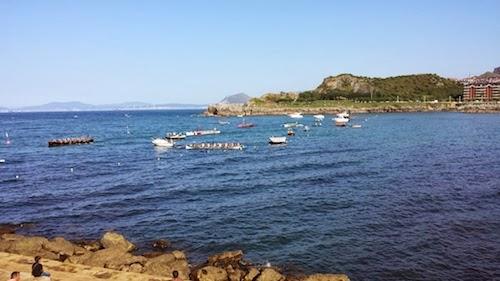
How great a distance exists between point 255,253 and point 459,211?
1743 cm

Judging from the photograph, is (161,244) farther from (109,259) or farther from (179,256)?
(109,259)

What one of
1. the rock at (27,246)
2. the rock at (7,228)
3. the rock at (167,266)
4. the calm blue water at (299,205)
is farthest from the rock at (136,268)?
the rock at (7,228)

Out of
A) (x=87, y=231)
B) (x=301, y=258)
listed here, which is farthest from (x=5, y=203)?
(x=301, y=258)

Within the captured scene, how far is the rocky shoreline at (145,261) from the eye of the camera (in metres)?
22.3

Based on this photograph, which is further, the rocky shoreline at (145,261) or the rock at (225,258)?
the rock at (225,258)

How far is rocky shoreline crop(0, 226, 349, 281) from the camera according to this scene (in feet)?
73.2

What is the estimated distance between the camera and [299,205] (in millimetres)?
38500

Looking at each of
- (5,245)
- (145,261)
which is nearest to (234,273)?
(145,261)

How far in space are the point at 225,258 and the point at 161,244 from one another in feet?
18.5

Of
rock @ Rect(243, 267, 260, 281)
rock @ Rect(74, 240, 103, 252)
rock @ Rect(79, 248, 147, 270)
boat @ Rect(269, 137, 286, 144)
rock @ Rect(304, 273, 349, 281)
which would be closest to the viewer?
rock @ Rect(304, 273, 349, 281)

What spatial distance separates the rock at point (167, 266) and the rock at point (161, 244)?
13.4 ft

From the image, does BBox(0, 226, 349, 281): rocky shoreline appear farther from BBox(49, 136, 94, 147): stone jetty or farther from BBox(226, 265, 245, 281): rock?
BBox(49, 136, 94, 147): stone jetty

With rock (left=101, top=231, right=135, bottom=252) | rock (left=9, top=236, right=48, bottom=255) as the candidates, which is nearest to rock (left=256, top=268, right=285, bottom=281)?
rock (left=101, top=231, right=135, bottom=252)

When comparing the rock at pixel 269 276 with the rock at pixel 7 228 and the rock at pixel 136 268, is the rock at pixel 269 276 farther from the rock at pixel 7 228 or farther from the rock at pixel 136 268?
the rock at pixel 7 228
